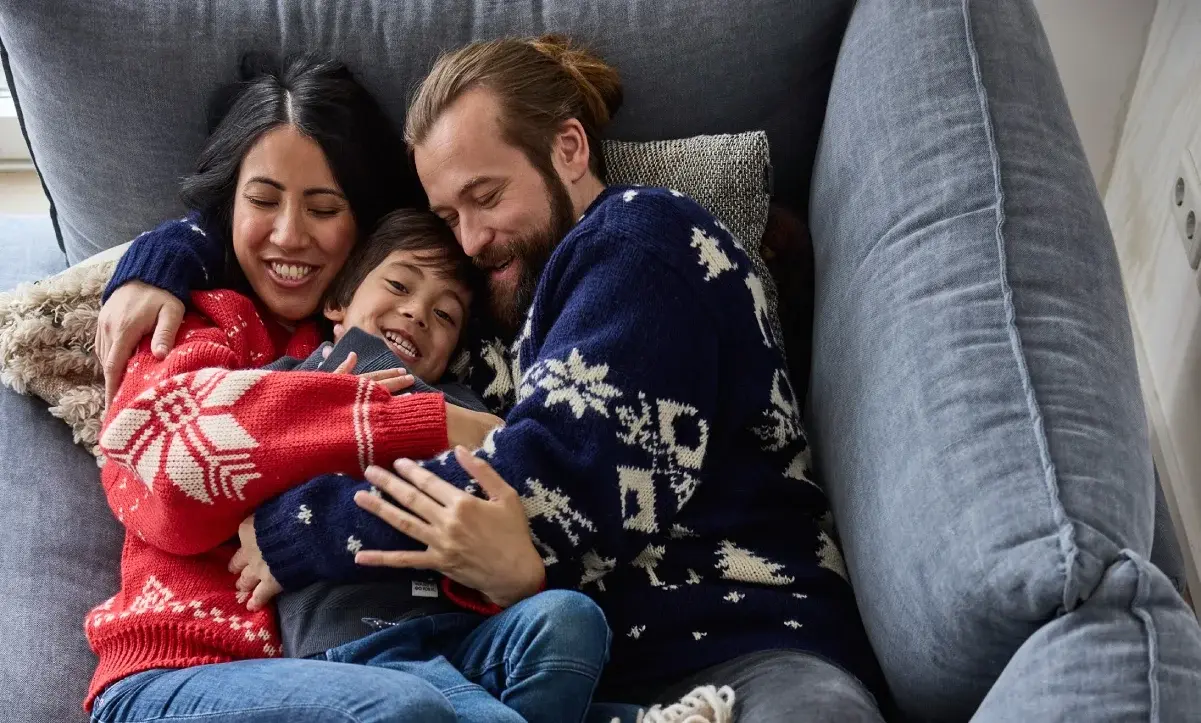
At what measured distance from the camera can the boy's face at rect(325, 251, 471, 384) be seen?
5.33 ft

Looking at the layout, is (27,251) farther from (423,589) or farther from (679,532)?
(679,532)

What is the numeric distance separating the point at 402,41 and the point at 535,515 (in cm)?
83

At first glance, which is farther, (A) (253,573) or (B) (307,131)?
(B) (307,131)

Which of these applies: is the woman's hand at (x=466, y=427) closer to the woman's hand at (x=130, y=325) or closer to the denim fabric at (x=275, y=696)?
the denim fabric at (x=275, y=696)

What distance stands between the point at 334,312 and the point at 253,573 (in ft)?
1.46

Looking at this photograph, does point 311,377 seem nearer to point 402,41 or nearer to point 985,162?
point 402,41

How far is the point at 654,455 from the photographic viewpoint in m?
1.37

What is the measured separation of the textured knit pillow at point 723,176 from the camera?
168cm

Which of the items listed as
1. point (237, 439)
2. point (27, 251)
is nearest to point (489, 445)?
point (237, 439)

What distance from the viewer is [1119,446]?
118 cm

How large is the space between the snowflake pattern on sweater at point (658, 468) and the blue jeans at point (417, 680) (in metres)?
0.09

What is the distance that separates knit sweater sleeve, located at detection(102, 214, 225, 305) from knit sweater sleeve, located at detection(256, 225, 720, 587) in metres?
0.44

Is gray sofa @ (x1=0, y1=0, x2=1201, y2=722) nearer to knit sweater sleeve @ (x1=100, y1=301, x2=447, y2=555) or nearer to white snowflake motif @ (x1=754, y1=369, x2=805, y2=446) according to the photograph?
white snowflake motif @ (x1=754, y1=369, x2=805, y2=446)

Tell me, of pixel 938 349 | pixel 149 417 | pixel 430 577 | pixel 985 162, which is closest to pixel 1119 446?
pixel 938 349
